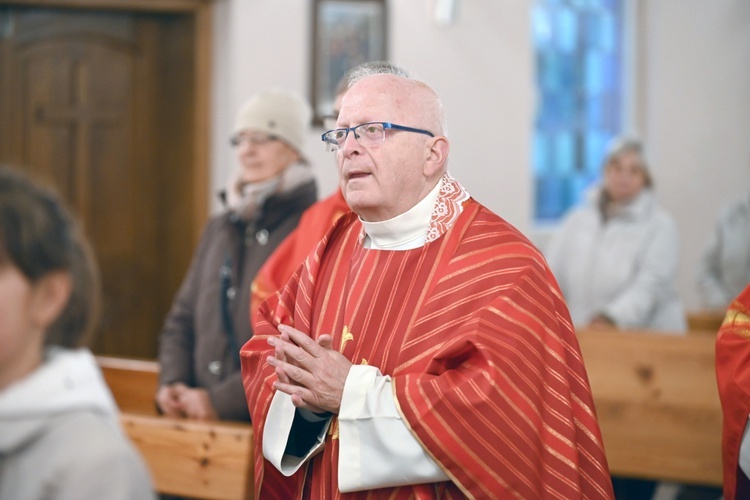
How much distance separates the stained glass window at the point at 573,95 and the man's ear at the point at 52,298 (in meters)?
6.28

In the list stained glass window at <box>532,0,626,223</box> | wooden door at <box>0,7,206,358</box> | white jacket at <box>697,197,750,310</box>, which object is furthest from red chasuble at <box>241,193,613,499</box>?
stained glass window at <box>532,0,626,223</box>

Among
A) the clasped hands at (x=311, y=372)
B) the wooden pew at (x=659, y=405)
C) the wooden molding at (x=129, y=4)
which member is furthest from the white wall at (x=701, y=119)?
the clasped hands at (x=311, y=372)

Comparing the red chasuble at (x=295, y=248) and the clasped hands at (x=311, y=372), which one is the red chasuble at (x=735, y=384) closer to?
the clasped hands at (x=311, y=372)

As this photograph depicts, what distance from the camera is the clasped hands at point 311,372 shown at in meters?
2.16

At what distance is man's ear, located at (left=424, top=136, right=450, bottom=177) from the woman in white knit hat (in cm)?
119

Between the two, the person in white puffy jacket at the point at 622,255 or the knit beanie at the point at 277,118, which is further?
the person in white puffy jacket at the point at 622,255

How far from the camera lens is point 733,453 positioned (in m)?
2.62

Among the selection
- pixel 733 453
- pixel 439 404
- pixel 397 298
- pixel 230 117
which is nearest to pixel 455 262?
pixel 397 298

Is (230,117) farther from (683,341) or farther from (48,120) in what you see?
(683,341)

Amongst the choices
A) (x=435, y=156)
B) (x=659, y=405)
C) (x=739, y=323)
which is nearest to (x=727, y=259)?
(x=659, y=405)

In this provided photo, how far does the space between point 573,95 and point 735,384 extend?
5186mm

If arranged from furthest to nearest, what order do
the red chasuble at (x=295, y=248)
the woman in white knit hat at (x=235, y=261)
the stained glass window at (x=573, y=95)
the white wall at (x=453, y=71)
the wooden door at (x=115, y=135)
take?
the stained glass window at (x=573, y=95)
the wooden door at (x=115, y=135)
the white wall at (x=453, y=71)
the woman in white knit hat at (x=235, y=261)
the red chasuble at (x=295, y=248)

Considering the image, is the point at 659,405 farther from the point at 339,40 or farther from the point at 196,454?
the point at 339,40

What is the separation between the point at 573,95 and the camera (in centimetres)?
749
